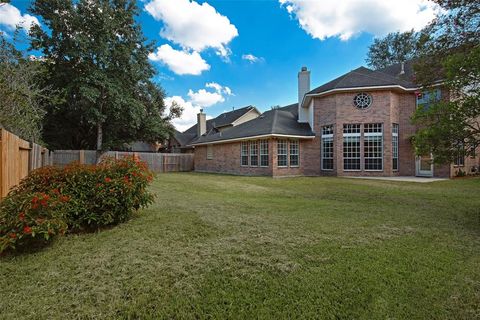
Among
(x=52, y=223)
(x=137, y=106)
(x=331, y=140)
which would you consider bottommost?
(x=52, y=223)

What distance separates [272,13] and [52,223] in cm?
1348

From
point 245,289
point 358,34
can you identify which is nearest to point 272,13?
point 358,34

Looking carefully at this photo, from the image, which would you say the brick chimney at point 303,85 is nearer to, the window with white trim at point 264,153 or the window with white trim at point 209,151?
the window with white trim at point 264,153

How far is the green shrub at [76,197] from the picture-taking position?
11.2ft

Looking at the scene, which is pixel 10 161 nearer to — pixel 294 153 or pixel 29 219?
pixel 29 219

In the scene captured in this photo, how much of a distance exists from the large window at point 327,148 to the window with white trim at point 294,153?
1.75 m

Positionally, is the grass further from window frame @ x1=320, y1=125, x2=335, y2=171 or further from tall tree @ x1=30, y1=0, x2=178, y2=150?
tall tree @ x1=30, y1=0, x2=178, y2=150

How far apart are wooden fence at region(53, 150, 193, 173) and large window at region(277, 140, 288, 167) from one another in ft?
35.8

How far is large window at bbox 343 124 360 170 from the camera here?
1508 centimetres

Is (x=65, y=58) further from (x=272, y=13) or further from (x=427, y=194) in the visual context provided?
(x=427, y=194)

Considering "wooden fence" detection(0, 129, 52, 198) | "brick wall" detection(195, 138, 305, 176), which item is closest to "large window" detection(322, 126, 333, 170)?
"brick wall" detection(195, 138, 305, 176)

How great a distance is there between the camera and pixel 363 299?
2.34 metres

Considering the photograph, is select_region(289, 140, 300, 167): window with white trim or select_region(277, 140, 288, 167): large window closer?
select_region(277, 140, 288, 167): large window

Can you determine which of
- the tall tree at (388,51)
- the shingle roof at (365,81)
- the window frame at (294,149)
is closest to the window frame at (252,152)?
the window frame at (294,149)
